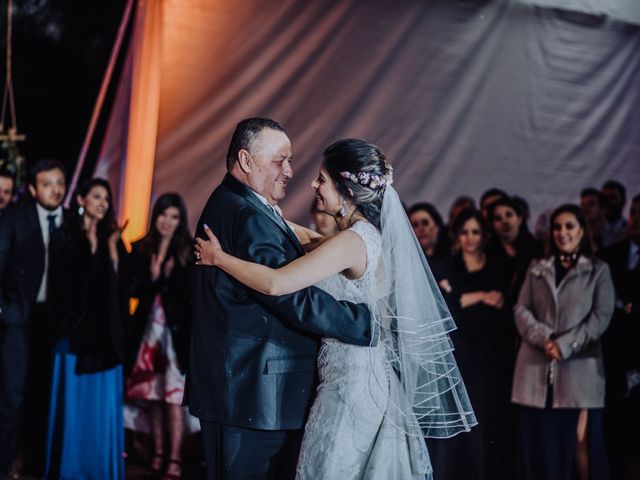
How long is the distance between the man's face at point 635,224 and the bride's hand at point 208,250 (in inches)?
140

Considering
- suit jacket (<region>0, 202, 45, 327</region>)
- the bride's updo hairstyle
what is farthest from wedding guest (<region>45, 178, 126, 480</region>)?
the bride's updo hairstyle

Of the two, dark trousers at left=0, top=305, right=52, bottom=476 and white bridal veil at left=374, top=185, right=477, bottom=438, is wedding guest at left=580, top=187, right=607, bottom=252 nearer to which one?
white bridal veil at left=374, top=185, right=477, bottom=438

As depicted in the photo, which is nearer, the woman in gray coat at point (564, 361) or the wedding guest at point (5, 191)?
the woman in gray coat at point (564, 361)

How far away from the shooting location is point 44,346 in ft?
19.9

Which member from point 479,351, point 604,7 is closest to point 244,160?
point 479,351

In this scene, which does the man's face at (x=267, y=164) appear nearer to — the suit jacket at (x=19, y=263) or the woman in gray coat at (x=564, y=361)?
the woman in gray coat at (x=564, y=361)

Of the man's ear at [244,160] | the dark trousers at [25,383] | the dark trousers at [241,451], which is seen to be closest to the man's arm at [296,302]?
the man's ear at [244,160]

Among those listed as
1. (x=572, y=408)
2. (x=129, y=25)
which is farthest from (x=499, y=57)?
(x=572, y=408)

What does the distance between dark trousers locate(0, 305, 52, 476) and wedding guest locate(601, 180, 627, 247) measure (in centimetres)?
392

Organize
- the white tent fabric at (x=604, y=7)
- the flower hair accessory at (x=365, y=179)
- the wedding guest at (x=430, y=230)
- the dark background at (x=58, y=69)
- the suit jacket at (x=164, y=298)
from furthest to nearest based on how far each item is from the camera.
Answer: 1. the dark background at (x=58, y=69)
2. the white tent fabric at (x=604, y=7)
3. the wedding guest at (x=430, y=230)
4. the suit jacket at (x=164, y=298)
5. the flower hair accessory at (x=365, y=179)

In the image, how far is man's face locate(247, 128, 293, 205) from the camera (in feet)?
11.5

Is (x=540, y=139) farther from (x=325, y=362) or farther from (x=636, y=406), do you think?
(x=325, y=362)

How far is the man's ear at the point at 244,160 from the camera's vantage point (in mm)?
3496

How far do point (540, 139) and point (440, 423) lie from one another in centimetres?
492
